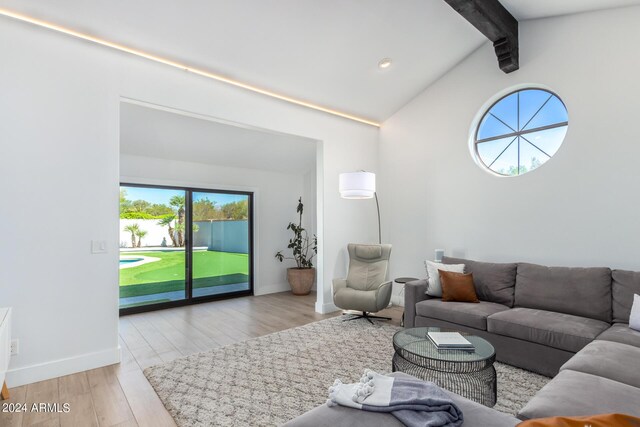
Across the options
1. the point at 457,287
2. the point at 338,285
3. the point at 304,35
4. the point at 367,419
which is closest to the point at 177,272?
the point at 338,285

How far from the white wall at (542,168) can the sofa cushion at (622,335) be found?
0.93 meters

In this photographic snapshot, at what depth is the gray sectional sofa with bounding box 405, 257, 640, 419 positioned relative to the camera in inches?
66.7

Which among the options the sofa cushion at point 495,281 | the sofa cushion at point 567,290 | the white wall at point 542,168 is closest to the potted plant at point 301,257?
the white wall at point 542,168

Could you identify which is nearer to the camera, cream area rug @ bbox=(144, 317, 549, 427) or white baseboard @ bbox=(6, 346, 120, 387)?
cream area rug @ bbox=(144, 317, 549, 427)

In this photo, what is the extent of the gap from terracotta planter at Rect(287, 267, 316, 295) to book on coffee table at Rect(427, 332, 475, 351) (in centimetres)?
357

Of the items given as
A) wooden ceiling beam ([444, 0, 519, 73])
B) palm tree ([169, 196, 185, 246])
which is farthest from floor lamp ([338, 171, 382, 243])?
palm tree ([169, 196, 185, 246])

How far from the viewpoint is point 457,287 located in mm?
3570

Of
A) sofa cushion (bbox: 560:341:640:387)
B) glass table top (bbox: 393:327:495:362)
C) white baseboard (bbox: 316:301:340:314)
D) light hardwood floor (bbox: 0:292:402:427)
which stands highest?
sofa cushion (bbox: 560:341:640:387)

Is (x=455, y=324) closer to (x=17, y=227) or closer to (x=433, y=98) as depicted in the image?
(x=433, y=98)

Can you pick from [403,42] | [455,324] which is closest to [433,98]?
[403,42]

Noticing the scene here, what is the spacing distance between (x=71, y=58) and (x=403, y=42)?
3.29m

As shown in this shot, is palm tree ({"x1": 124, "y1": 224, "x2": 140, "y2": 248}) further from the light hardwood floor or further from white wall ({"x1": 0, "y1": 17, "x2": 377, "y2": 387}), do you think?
white wall ({"x1": 0, "y1": 17, "x2": 377, "y2": 387})

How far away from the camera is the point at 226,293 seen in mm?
5762

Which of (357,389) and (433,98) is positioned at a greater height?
(433,98)
